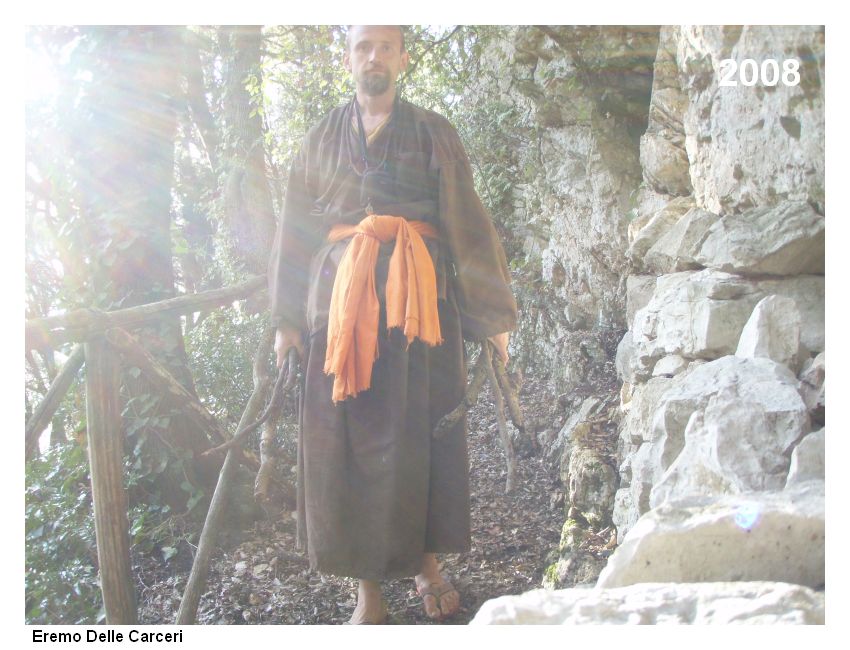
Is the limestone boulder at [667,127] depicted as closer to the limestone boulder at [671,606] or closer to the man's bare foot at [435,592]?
the man's bare foot at [435,592]

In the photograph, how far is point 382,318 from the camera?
90.0 inches

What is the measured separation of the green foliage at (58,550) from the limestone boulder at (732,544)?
1.64m

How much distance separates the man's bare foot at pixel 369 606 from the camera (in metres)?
2.21

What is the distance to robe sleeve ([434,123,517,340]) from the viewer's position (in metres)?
2.36

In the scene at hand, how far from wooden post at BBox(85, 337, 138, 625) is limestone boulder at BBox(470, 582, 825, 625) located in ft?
4.09

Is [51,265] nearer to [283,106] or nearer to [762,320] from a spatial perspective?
[283,106]

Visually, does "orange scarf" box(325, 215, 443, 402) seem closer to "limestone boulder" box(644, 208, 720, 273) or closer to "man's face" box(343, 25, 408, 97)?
"man's face" box(343, 25, 408, 97)

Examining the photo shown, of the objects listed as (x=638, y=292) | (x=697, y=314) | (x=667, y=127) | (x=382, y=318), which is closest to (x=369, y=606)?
(x=382, y=318)

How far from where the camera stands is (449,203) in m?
2.36

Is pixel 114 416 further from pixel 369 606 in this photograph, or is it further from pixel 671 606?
pixel 671 606

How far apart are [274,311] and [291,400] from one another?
633 millimetres

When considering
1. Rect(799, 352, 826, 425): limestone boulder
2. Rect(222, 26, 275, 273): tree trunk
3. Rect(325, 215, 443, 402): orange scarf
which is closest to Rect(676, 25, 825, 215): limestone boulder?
Rect(799, 352, 826, 425): limestone boulder
